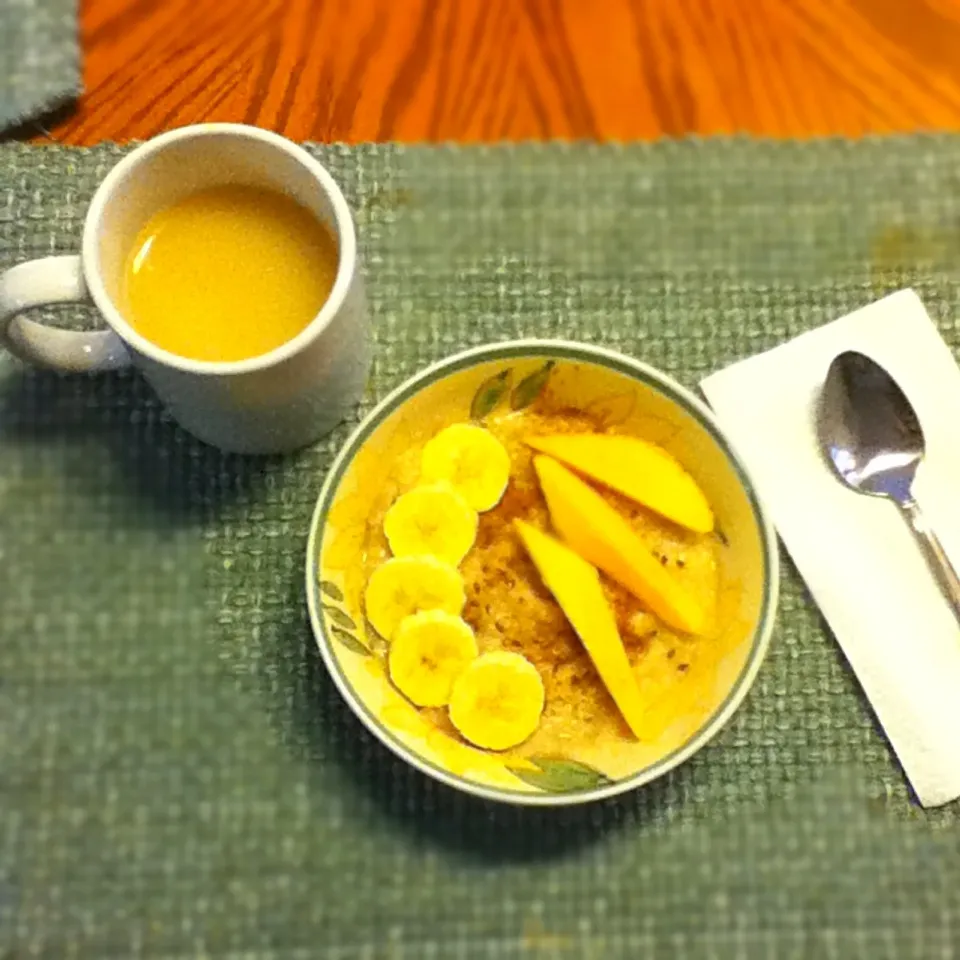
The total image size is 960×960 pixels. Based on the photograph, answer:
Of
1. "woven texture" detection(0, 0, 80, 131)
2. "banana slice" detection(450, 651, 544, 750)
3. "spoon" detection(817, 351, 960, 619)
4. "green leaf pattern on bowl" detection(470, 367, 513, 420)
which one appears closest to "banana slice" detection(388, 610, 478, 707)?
"banana slice" detection(450, 651, 544, 750)

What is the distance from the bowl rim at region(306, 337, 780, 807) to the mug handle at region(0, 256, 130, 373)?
0.42 ft

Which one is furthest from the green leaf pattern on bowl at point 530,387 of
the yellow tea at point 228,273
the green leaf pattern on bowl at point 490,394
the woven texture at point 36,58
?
the woven texture at point 36,58

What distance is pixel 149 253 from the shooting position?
564 millimetres

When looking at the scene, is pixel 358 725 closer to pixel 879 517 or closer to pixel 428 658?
pixel 428 658

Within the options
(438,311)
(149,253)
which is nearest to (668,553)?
(438,311)

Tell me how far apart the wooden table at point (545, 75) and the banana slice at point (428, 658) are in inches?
11.9

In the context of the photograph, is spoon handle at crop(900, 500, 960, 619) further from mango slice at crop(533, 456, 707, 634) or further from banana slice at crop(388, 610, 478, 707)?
banana slice at crop(388, 610, 478, 707)

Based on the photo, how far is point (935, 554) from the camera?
605mm

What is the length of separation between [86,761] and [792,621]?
15.0 inches

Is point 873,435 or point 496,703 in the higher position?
point 873,435

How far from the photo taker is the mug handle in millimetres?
512

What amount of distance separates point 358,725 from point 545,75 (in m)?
0.40

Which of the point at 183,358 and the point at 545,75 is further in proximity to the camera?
the point at 545,75

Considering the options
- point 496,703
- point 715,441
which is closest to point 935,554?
A: point 715,441
